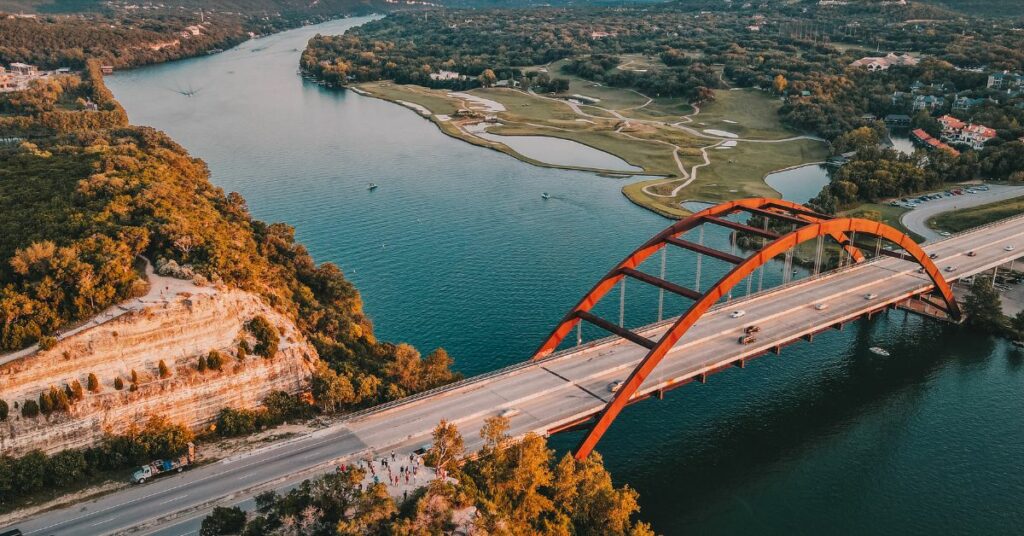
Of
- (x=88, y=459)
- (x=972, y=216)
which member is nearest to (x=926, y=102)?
(x=972, y=216)

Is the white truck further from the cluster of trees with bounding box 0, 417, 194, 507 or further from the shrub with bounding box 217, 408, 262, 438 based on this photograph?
the shrub with bounding box 217, 408, 262, 438

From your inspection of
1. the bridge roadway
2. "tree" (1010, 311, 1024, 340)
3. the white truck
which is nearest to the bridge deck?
the bridge roadway

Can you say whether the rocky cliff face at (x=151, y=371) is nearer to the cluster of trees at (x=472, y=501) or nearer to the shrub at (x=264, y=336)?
the shrub at (x=264, y=336)

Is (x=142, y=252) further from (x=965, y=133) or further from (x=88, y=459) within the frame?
(x=965, y=133)

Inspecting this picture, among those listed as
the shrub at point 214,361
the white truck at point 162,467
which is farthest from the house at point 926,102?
the white truck at point 162,467

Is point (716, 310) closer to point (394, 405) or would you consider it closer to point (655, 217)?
point (394, 405)
